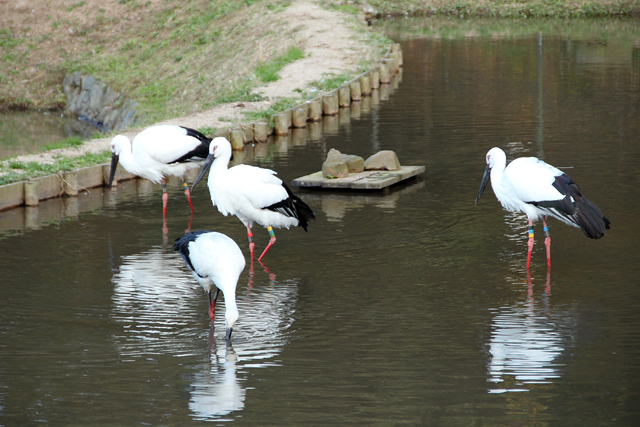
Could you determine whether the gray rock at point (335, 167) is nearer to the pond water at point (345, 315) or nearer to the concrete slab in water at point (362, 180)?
the concrete slab in water at point (362, 180)

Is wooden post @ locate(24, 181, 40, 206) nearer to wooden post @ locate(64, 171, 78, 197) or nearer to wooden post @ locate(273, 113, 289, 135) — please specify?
wooden post @ locate(64, 171, 78, 197)

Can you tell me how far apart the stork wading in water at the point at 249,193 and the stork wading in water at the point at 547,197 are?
8.48ft

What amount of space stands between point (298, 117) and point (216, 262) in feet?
38.4

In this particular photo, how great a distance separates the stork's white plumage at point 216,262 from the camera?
7602 millimetres

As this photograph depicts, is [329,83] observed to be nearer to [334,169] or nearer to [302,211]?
[334,169]

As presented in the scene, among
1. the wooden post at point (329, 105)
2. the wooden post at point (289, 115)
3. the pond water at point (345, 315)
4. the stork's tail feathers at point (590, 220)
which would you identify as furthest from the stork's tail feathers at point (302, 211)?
the wooden post at point (329, 105)

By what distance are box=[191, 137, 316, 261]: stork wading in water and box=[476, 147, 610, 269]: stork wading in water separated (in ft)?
8.48

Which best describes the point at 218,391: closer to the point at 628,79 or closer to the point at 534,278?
the point at 534,278

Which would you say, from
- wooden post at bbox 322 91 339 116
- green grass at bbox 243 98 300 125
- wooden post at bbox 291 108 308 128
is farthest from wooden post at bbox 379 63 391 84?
wooden post at bbox 291 108 308 128

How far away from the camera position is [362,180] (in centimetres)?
1345

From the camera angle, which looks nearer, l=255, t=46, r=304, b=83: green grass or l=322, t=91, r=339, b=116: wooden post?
l=322, t=91, r=339, b=116: wooden post

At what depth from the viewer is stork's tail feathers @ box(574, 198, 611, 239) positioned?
9.15m

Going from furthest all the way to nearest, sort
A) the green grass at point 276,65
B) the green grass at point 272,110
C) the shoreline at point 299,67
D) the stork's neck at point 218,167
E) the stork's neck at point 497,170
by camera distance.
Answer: the green grass at point 276,65 < the green grass at point 272,110 < the shoreline at point 299,67 < the stork's neck at point 218,167 < the stork's neck at point 497,170

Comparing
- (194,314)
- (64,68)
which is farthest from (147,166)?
(64,68)
